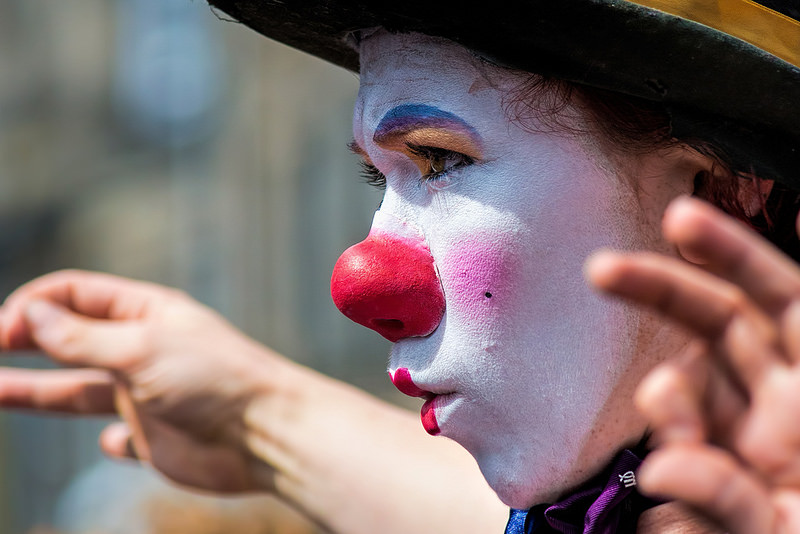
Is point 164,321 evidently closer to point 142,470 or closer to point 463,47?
point 463,47

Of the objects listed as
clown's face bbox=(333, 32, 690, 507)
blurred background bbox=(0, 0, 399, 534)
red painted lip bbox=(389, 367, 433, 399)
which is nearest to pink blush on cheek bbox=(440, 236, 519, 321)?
clown's face bbox=(333, 32, 690, 507)

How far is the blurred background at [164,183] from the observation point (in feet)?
17.5

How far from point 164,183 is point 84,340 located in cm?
484

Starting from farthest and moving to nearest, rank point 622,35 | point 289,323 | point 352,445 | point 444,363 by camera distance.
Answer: point 289,323
point 352,445
point 444,363
point 622,35

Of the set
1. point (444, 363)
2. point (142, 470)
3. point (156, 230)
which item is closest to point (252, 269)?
point (156, 230)

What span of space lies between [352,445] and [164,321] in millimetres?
412

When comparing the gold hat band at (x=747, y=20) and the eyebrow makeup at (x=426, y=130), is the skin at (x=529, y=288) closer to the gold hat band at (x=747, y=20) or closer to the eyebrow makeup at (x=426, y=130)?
the eyebrow makeup at (x=426, y=130)

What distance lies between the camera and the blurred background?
5340mm

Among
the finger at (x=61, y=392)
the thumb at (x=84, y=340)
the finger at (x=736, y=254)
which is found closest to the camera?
the finger at (x=736, y=254)

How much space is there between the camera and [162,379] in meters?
1.71

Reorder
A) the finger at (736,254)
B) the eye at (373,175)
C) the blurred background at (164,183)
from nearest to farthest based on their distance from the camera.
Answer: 1. the finger at (736,254)
2. the eye at (373,175)
3. the blurred background at (164,183)

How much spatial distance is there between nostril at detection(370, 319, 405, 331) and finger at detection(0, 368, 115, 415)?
0.89 metres

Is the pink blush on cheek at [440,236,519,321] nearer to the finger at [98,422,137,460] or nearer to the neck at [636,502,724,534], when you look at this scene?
the neck at [636,502,724,534]

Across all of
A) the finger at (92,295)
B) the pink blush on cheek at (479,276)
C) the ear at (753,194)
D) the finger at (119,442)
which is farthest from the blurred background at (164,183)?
the ear at (753,194)
